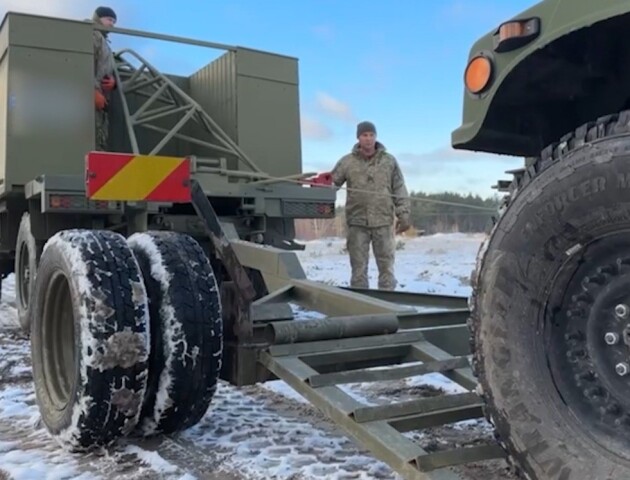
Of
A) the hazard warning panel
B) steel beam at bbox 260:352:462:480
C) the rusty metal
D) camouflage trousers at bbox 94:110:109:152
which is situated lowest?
steel beam at bbox 260:352:462:480

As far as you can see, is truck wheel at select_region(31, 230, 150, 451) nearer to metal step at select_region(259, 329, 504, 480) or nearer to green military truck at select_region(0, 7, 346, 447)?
green military truck at select_region(0, 7, 346, 447)

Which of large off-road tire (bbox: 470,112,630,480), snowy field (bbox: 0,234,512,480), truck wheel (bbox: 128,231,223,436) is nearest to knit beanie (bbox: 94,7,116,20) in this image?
snowy field (bbox: 0,234,512,480)

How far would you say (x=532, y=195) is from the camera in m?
2.01

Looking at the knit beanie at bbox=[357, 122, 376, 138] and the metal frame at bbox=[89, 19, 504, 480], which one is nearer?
the metal frame at bbox=[89, 19, 504, 480]

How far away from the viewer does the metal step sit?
7.09ft

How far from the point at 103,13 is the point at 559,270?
6184 mm

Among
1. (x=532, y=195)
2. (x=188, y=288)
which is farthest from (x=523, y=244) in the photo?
(x=188, y=288)

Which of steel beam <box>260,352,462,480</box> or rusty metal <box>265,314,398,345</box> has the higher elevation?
rusty metal <box>265,314,398,345</box>

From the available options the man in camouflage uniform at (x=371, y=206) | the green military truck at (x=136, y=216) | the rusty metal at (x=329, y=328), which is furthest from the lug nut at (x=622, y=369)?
the man in camouflage uniform at (x=371, y=206)

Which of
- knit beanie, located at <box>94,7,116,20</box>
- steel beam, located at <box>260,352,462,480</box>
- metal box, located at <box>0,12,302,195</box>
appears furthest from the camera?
knit beanie, located at <box>94,7,116,20</box>

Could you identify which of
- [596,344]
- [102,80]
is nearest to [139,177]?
[596,344]

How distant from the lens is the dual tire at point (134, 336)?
280 cm

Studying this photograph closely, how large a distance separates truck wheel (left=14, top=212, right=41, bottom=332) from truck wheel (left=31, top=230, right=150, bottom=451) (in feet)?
11.2

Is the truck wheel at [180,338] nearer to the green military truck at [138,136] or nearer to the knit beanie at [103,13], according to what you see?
the green military truck at [138,136]
